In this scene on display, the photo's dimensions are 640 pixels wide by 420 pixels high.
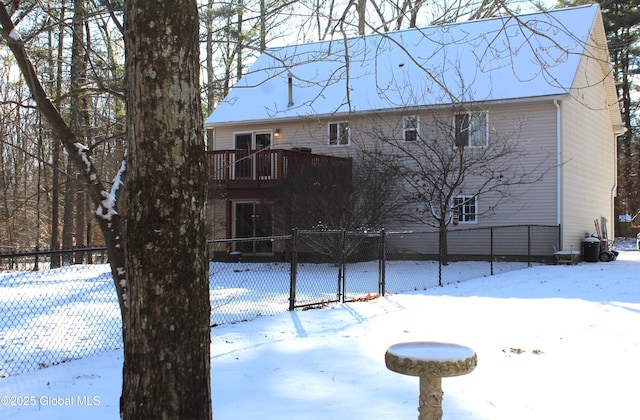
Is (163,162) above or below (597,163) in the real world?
below

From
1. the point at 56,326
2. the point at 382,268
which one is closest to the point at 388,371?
the point at 56,326

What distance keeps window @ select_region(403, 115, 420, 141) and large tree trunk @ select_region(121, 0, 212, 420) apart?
15688 mm

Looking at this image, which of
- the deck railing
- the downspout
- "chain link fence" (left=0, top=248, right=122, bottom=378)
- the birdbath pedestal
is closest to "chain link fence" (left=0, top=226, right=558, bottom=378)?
"chain link fence" (left=0, top=248, right=122, bottom=378)

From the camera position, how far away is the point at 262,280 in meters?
13.5

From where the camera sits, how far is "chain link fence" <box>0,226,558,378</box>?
285 inches

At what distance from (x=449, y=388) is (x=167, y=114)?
346cm

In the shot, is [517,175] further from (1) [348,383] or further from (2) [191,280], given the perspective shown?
(2) [191,280]

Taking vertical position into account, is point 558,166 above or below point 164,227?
above

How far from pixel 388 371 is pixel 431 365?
252cm

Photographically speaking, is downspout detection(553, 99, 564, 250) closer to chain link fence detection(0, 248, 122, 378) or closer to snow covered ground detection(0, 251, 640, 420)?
snow covered ground detection(0, 251, 640, 420)

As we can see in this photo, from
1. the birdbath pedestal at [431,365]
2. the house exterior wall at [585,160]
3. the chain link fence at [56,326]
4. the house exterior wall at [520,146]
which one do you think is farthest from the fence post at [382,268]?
the house exterior wall at [585,160]

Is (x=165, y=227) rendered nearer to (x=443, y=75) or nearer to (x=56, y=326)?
(x=56, y=326)

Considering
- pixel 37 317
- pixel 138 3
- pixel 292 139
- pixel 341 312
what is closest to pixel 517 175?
pixel 292 139

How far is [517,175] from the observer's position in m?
17.6
